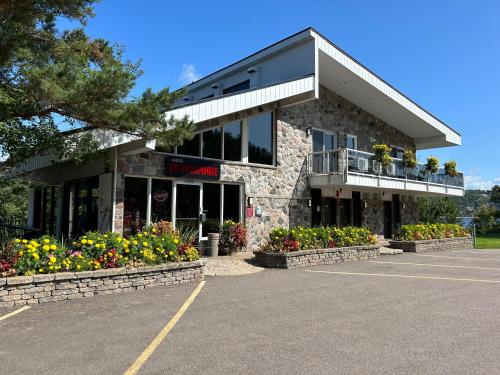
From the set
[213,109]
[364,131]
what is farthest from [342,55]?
[213,109]

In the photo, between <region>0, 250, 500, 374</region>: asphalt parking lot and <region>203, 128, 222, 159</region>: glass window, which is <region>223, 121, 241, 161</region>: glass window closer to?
<region>203, 128, 222, 159</region>: glass window

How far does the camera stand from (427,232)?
1945 cm

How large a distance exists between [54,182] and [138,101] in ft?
29.4

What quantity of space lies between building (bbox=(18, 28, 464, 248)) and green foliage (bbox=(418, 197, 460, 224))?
6.22 metres

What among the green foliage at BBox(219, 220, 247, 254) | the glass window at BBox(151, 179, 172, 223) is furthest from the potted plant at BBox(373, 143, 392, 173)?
the glass window at BBox(151, 179, 172, 223)

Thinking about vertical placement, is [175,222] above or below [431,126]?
below

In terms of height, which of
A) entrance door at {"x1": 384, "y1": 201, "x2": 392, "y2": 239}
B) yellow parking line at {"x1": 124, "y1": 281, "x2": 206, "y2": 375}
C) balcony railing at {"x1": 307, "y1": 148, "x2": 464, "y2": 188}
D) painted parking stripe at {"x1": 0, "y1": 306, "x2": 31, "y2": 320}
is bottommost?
yellow parking line at {"x1": 124, "y1": 281, "x2": 206, "y2": 375}

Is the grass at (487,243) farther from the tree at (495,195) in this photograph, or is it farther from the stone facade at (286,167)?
the tree at (495,195)

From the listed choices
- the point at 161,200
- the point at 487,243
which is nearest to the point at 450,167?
the point at 487,243

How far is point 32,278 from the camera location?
7086mm

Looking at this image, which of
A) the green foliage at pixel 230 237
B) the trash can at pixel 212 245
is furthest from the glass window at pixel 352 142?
the trash can at pixel 212 245

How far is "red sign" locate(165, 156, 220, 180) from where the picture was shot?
13.1 meters

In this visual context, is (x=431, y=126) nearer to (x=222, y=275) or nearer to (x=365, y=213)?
(x=365, y=213)

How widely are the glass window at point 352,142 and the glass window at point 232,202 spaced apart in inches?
295
